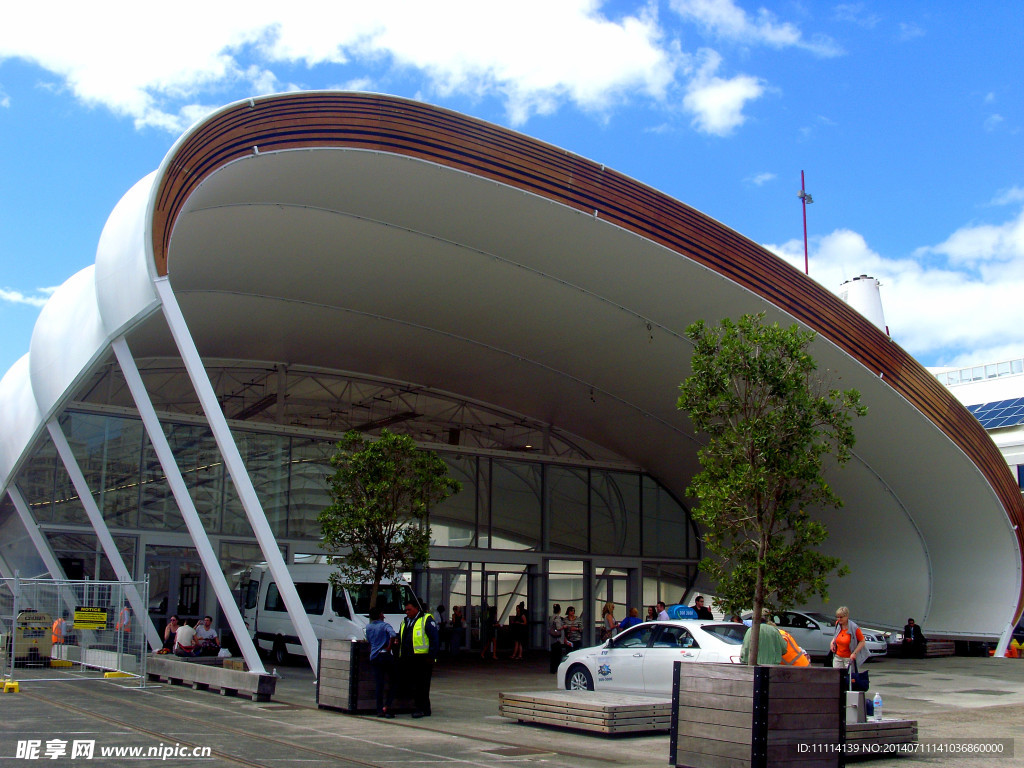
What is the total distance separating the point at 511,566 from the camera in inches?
1087

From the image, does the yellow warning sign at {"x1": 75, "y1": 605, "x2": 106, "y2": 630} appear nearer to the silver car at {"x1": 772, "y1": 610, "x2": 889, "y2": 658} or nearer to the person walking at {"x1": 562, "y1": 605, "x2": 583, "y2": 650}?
the person walking at {"x1": 562, "y1": 605, "x2": 583, "y2": 650}

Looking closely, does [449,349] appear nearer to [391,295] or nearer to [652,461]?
[391,295]

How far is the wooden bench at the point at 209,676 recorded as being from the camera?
42.1 feet

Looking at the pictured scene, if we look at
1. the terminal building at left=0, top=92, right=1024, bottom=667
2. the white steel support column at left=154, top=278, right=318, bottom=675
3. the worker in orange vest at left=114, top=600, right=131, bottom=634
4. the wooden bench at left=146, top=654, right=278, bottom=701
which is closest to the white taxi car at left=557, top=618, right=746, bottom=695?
the white steel support column at left=154, top=278, right=318, bottom=675

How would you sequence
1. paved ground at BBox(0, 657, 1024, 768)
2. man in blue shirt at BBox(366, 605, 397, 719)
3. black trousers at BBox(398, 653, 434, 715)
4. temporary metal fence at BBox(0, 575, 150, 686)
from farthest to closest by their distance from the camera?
temporary metal fence at BBox(0, 575, 150, 686) < black trousers at BBox(398, 653, 434, 715) < man in blue shirt at BBox(366, 605, 397, 719) < paved ground at BBox(0, 657, 1024, 768)

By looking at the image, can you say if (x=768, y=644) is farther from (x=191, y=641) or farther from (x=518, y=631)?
(x=518, y=631)

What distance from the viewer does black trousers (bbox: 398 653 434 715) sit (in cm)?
1168

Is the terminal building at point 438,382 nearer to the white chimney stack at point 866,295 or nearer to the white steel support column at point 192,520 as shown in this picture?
the white steel support column at point 192,520

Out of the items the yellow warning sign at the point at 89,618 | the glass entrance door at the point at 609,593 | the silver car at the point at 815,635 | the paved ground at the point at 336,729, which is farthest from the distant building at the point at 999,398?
the yellow warning sign at the point at 89,618

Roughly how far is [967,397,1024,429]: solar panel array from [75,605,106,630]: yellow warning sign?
103 ft

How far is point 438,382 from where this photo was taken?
90.1ft

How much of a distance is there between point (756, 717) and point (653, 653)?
4.81 meters

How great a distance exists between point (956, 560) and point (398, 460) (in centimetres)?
1692

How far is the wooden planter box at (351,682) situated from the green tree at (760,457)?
461cm
